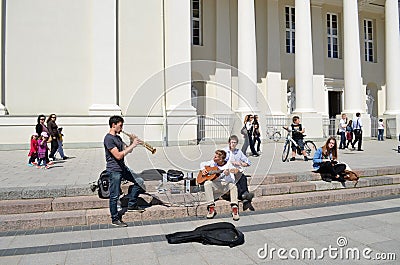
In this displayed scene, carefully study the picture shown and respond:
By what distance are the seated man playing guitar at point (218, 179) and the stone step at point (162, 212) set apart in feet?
0.78

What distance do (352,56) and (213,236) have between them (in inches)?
809

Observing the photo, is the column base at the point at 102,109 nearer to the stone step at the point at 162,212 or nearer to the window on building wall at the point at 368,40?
the stone step at the point at 162,212

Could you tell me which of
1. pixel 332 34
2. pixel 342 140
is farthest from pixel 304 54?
pixel 332 34

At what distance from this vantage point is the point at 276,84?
25.5m

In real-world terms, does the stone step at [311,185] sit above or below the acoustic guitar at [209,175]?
below

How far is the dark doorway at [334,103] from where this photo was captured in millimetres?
28500

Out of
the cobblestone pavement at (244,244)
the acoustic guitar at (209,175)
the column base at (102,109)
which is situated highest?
the column base at (102,109)

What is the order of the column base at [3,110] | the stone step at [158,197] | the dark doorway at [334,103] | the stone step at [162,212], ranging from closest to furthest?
1. the stone step at [162,212]
2. the stone step at [158,197]
3. the column base at [3,110]
4. the dark doorway at [334,103]

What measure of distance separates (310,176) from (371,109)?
25.6 meters

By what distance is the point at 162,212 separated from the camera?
253 inches

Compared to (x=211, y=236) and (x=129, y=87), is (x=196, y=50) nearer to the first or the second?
(x=129, y=87)

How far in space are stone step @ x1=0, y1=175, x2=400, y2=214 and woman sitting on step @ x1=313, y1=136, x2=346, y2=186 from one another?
19 centimetres

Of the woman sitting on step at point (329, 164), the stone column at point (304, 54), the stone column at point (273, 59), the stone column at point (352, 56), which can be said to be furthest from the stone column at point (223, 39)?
the woman sitting on step at point (329, 164)

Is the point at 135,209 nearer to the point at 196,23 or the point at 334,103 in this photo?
the point at 196,23
